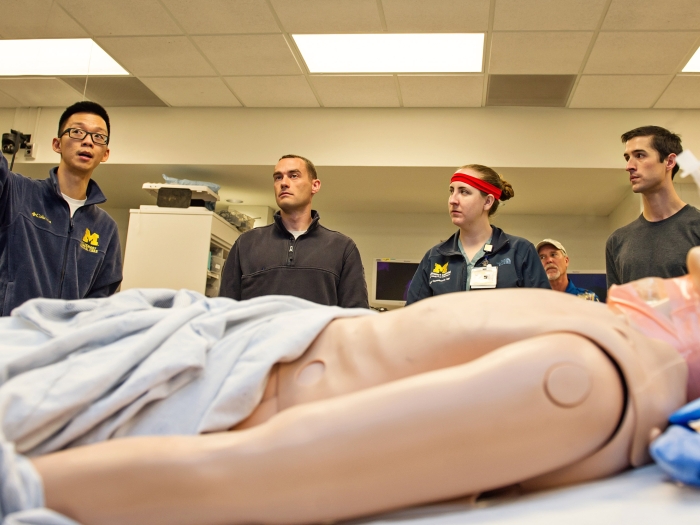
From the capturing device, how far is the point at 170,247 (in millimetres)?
4289

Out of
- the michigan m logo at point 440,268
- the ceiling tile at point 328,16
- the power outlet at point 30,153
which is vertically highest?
the ceiling tile at point 328,16

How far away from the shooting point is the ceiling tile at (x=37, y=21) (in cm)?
328

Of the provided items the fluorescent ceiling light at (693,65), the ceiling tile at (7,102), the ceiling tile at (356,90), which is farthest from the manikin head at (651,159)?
the ceiling tile at (7,102)

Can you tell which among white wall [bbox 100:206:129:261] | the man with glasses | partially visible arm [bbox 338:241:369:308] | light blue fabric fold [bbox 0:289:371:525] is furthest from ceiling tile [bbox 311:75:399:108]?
light blue fabric fold [bbox 0:289:371:525]

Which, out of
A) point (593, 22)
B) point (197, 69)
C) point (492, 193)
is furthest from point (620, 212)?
point (197, 69)

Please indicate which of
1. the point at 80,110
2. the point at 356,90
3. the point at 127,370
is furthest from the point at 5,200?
the point at 356,90

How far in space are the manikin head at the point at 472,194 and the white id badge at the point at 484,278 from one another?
0.76 ft

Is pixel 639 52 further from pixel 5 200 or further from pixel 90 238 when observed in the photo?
pixel 5 200

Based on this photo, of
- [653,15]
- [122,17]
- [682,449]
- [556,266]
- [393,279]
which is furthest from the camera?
[393,279]

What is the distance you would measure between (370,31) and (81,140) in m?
1.91

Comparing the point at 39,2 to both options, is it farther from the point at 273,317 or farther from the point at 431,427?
the point at 431,427

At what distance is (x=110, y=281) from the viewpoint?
2193 millimetres

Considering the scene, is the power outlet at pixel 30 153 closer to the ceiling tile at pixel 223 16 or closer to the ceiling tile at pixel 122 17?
the ceiling tile at pixel 122 17

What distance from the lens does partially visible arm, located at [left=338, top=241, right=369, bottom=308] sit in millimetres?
2438
